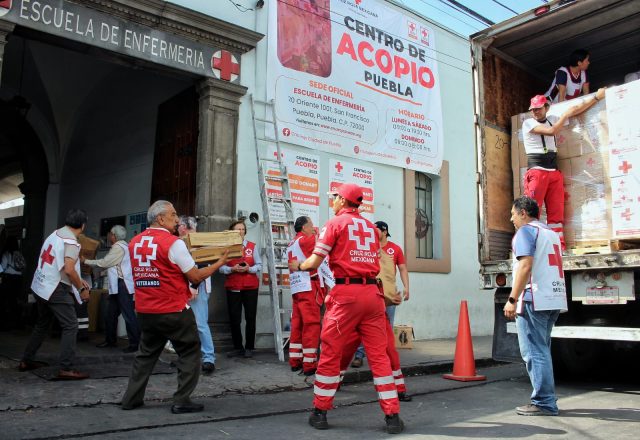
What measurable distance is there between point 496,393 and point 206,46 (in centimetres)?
582

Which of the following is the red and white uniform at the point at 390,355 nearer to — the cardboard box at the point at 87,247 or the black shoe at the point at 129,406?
the black shoe at the point at 129,406

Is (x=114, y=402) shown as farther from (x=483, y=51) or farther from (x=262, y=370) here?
(x=483, y=51)

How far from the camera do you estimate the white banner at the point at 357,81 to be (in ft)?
30.2

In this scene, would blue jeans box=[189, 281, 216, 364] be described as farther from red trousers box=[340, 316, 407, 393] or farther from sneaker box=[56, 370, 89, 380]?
red trousers box=[340, 316, 407, 393]

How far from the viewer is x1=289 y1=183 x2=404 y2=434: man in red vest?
14.5ft

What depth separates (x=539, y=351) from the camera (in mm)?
4992

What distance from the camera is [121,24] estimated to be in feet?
24.6

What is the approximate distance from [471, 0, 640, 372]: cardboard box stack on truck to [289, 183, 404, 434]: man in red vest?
230 centimetres

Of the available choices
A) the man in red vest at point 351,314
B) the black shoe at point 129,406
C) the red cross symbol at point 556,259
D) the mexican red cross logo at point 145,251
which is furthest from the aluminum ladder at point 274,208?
the red cross symbol at point 556,259

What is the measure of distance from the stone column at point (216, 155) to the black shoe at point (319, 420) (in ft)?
13.3

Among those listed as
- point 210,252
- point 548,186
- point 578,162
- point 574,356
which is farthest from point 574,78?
point 210,252

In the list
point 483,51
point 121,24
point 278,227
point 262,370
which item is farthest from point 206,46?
point 262,370

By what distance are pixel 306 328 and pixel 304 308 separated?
24cm

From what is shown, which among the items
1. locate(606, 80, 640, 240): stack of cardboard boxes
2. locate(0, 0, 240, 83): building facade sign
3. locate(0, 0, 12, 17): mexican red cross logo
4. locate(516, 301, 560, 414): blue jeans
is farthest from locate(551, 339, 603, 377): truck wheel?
locate(0, 0, 12, 17): mexican red cross logo
